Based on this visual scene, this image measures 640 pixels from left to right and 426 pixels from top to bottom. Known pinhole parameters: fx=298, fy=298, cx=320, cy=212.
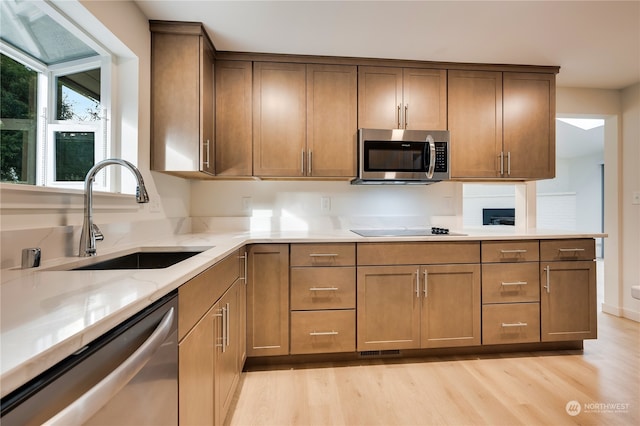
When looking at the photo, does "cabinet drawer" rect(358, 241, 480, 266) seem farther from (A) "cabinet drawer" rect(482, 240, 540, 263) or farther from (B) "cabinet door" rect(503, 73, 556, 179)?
(B) "cabinet door" rect(503, 73, 556, 179)

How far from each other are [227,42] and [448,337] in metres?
2.55

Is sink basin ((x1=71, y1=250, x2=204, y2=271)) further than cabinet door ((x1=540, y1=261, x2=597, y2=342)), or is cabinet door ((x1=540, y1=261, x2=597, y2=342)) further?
cabinet door ((x1=540, y1=261, x2=597, y2=342))

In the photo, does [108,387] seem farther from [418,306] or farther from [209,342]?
[418,306]

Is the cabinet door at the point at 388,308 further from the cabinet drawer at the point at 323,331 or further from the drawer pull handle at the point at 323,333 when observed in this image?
the drawer pull handle at the point at 323,333

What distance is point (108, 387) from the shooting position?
0.52 m

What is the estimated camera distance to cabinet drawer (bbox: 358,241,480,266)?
2012 mm

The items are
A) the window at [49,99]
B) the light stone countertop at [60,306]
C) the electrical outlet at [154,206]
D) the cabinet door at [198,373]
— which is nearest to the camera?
the light stone countertop at [60,306]

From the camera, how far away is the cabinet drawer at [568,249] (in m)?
2.13

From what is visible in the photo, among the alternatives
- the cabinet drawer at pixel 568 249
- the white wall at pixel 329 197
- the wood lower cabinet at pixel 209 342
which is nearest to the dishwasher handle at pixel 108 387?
the wood lower cabinet at pixel 209 342

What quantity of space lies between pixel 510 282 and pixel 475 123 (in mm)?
1239

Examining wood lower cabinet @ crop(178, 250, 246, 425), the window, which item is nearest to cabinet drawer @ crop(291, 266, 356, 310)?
wood lower cabinet @ crop(178, 250, 246, 425)

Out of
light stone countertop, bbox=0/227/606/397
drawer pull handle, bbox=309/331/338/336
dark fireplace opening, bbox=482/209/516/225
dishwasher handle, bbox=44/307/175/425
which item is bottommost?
drawer pull handle, bbox=309/331/338/336

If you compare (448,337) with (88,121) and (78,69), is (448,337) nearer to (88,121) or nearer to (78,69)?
(88,121)

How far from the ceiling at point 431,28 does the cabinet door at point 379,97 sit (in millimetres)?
126
